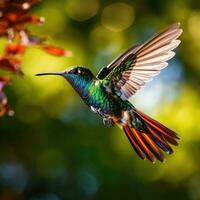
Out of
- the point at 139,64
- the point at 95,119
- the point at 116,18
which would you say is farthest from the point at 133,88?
the point at 116,18

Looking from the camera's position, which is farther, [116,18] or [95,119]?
[116,18]

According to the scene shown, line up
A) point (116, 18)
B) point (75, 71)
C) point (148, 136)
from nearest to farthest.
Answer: point (75, 71) < point (148, 136) < point (116, 18)

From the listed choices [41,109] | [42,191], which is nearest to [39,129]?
[41,109]

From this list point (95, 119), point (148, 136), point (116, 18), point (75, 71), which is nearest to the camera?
point (75, 71)

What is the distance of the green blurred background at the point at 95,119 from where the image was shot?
4.74 meters

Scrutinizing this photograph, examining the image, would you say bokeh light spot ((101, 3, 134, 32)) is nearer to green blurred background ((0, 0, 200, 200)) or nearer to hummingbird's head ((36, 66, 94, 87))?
green blurred background ((0, 0, 200, 200))

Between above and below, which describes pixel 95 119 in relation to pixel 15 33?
below

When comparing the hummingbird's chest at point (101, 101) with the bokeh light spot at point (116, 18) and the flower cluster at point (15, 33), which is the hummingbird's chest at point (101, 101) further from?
the bokeh light spot at point (116, 18)

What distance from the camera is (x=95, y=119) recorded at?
4.88 metres

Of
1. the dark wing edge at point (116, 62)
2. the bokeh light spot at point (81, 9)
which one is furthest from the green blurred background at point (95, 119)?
the dark wing edge at point (116, 62)

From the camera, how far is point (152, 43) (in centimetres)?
156

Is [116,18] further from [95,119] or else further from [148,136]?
[148,136]

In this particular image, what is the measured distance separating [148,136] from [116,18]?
11.7 ft

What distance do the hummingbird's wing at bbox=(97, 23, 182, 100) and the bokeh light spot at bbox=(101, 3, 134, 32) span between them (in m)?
3.42
